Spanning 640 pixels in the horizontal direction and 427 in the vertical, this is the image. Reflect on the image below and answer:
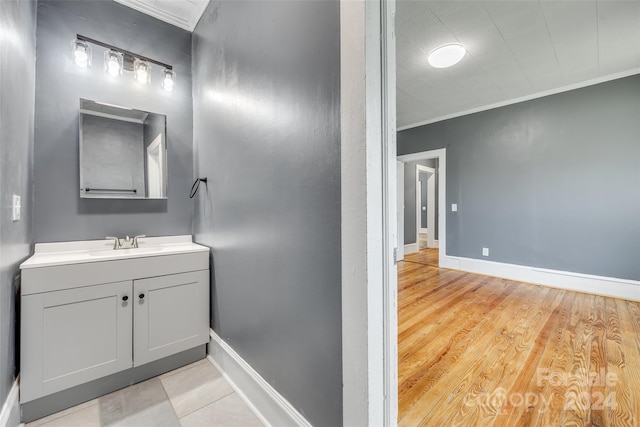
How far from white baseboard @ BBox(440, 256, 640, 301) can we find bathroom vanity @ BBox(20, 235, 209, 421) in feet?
13.0

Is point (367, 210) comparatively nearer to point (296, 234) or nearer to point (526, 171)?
point (296, 234)

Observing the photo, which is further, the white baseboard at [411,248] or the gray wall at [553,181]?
the white baseboard at [411,248]

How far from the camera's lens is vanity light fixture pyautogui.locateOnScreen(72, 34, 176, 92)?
1.71 metres

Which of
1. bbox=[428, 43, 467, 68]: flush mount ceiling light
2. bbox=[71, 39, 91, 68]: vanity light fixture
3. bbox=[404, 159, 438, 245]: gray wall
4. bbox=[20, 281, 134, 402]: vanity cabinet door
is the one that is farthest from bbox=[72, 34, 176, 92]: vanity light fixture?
bbox=[404, 159, 438, 245]: gray wall

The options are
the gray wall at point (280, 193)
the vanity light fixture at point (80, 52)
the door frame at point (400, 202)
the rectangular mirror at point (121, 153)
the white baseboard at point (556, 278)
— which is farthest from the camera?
the door frame at point (400, 202)

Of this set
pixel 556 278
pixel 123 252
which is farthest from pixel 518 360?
pixel 123 252

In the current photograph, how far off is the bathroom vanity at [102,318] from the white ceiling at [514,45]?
2703 mm

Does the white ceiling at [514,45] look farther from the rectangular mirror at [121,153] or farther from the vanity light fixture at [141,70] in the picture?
the rectangular mirror at [121,153]

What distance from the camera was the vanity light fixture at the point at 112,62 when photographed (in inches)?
72.2

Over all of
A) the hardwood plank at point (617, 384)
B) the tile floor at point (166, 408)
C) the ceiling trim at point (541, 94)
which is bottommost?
the tile floor at point (166, 408)

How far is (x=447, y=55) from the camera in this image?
8.43 feet

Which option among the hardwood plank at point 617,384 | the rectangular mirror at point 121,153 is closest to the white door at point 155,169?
the rectangular mirror at point 121,153

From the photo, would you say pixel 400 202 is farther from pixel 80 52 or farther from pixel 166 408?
pixel 80 52

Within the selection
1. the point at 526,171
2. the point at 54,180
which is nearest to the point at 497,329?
the point at 526,171
